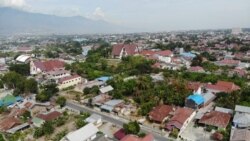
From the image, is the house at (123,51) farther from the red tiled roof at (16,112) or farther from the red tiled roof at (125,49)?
the red tiled roof at (16,112)

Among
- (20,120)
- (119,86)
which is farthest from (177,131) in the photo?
(20,120)

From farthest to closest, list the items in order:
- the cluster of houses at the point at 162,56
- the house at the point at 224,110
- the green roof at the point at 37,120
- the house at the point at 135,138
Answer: the cluster of houses at the point at 162,56, the green roof at the point at 37,120, the house at the point at 224,110, the house at the point at 135,138

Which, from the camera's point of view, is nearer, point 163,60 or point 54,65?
point 54,65

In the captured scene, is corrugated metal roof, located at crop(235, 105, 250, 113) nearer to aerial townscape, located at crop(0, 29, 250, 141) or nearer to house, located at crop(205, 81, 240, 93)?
aerial townscape, located at crop(0, 29, 250, 141)

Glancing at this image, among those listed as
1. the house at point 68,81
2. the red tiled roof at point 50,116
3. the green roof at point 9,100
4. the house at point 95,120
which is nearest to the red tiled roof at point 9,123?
the red tiled roof at point 50,116

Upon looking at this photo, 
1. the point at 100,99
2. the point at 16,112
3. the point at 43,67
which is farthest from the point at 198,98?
the point at 43,67

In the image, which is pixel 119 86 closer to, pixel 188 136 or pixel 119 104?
pixel 119 104
